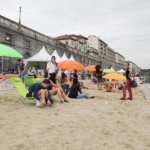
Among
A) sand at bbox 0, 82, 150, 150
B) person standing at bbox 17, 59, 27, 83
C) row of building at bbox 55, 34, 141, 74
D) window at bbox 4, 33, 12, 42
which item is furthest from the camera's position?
row of building at bbox 55, 34, 141, 74

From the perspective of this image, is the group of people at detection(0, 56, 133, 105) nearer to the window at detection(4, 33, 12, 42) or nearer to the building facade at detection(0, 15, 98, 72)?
the building facade at detection(0, 15, 98, 72)

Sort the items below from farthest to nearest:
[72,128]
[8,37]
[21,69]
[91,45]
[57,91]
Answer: [91,45] → [8,37] → [21,69] → [57,91] → [72,128]

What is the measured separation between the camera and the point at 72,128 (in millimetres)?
6215

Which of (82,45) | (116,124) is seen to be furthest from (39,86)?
(82,45)

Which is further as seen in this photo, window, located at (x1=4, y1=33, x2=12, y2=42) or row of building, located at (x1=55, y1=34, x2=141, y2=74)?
row of building, located at (x1=55, y1=34, x2=141, y2=74)

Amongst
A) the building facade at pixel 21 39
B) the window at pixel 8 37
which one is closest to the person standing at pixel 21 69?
the building facade at pixel 21 39

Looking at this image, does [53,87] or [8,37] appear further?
[8,37]

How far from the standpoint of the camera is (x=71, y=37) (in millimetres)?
90062

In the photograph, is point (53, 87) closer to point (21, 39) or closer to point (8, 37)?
point (8, 37)

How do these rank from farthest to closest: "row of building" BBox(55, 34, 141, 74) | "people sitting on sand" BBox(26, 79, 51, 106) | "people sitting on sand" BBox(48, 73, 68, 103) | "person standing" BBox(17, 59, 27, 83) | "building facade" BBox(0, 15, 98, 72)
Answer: "row of building" BBox(55, 34, 141, 74) → "building facade" BBox(0, 15, 98, 72) → "person standing" BBox(17, 59, 27, 83) → "people sitting on sand" BBox(48, 73, 68, 103) → "people sitting on sand" BBox(26, 79, 51, 106)

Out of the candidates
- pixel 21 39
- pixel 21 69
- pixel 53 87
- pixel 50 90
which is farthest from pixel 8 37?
pixel 50 90

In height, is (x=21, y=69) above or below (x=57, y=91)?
above

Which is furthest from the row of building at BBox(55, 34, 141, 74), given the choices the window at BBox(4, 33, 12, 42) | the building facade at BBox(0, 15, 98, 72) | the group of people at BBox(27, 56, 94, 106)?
the group of people at BBox(27, 56, 94, 106)

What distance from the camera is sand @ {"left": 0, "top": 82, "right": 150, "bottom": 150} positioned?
4.97 metres
